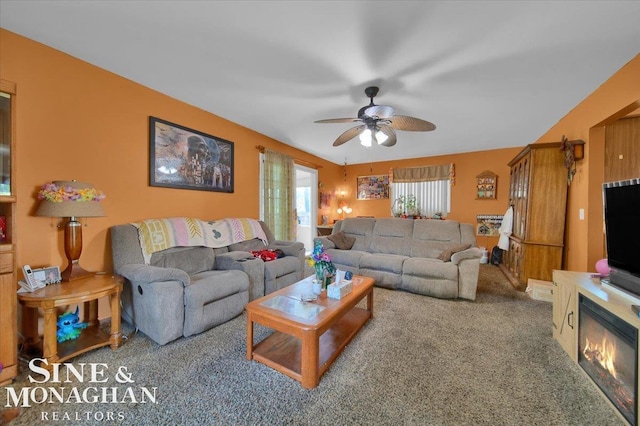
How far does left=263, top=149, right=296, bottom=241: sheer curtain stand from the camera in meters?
4.28

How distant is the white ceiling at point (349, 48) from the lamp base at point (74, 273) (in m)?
1.81

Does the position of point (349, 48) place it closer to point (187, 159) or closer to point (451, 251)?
point (187, 159)

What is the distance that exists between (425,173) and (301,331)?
540cm

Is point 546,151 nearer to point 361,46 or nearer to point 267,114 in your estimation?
point 361,46

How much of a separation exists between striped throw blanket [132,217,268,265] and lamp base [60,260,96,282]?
422 millimetres

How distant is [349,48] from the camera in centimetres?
194

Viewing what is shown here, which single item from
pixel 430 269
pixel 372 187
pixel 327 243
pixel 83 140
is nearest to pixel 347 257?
pixel 327 243

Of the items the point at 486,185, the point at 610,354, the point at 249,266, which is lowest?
the point at 610,354

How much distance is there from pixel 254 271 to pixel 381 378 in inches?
64.4

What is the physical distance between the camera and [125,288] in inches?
91.2

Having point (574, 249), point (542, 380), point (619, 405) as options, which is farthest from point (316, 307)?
point (574, 249)

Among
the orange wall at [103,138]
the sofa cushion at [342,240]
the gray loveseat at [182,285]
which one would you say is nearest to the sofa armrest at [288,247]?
the gray loveseat at [182,285]

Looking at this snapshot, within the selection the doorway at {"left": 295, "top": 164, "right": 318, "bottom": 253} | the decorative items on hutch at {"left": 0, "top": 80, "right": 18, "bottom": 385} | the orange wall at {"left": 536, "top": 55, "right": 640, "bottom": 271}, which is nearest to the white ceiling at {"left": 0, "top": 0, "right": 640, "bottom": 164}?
the orange wall at {"left": 536, "top": 55, "right": 640, "bottom": 271}

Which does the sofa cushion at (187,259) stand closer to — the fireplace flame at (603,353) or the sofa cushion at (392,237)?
the sofa cushion at (392,237)
